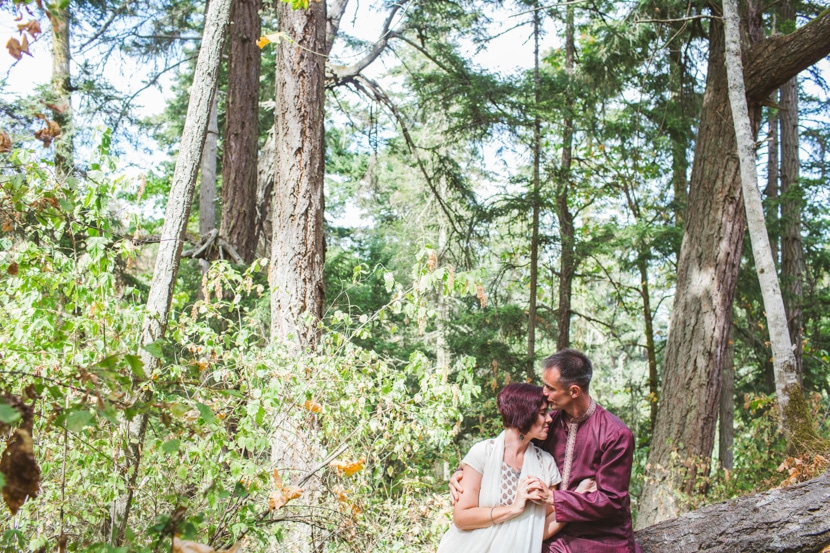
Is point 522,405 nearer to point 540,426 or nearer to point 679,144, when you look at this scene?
point 540,426

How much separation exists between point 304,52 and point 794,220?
9.38 m

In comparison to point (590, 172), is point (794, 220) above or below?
below

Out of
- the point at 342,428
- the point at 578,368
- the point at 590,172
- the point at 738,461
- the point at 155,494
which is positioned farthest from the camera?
the point at 590,172

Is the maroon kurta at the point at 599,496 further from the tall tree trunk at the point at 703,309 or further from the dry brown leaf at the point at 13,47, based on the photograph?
the tall tree trunk at the point at 703,309

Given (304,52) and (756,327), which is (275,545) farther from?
(756,327)

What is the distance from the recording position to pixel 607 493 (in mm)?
3061

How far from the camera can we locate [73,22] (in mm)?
12203

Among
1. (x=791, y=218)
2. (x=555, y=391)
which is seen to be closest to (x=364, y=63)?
(x=791, y=218)

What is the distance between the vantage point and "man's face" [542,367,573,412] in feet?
10.5

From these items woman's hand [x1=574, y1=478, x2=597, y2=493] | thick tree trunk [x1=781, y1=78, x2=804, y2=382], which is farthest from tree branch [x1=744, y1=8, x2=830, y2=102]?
woman's hand [x1=574, y1=478, x2=597, y2=493]

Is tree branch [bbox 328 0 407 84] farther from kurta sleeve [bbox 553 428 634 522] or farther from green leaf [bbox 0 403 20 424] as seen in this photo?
green leaf [bbox 0 403 20 424]

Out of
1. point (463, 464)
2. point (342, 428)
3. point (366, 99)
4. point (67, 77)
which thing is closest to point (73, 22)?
point (67, 77)

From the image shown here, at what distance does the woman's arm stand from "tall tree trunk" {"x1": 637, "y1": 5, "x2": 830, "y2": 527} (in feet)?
14.8

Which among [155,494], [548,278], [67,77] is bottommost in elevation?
[155,494]
